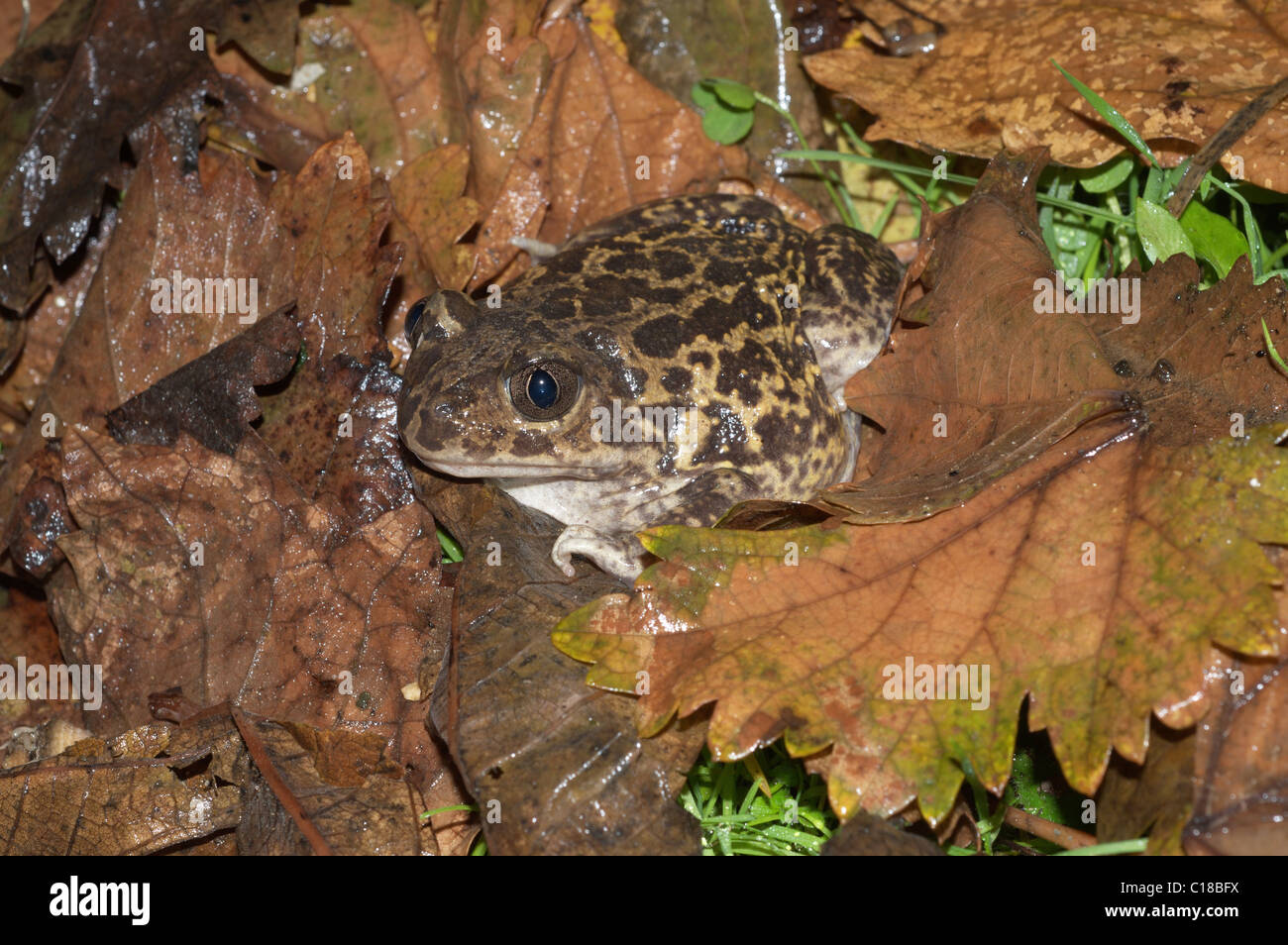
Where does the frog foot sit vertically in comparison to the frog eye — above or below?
below

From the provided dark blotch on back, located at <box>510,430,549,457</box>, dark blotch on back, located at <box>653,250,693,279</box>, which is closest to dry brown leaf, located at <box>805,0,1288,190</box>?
dark blotch on back, located at <box>653,250,693,279</box>

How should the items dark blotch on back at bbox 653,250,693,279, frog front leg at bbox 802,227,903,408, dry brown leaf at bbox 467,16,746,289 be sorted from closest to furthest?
1. dark blotch on back at bbox 653,250,693,279
2. frog front leg at bbox 802,227,903,408
3. dry brown leaf at bbox 467,16,746,289

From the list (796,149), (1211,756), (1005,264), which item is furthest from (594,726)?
(796,149)

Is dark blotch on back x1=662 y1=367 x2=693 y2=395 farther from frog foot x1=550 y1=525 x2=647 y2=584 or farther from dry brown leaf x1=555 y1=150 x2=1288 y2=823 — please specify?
dry brown leaf x1=555 y1=150 x2=1288 y2=823

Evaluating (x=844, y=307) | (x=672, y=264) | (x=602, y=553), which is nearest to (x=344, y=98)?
(x=672, y=264)

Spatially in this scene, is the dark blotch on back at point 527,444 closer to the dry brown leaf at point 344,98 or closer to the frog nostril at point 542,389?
the frog nostril at point 542,389

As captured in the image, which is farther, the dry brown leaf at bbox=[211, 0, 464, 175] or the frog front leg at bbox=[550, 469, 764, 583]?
the dry brown leaf at bbox=[211, 0, 464, 175]
